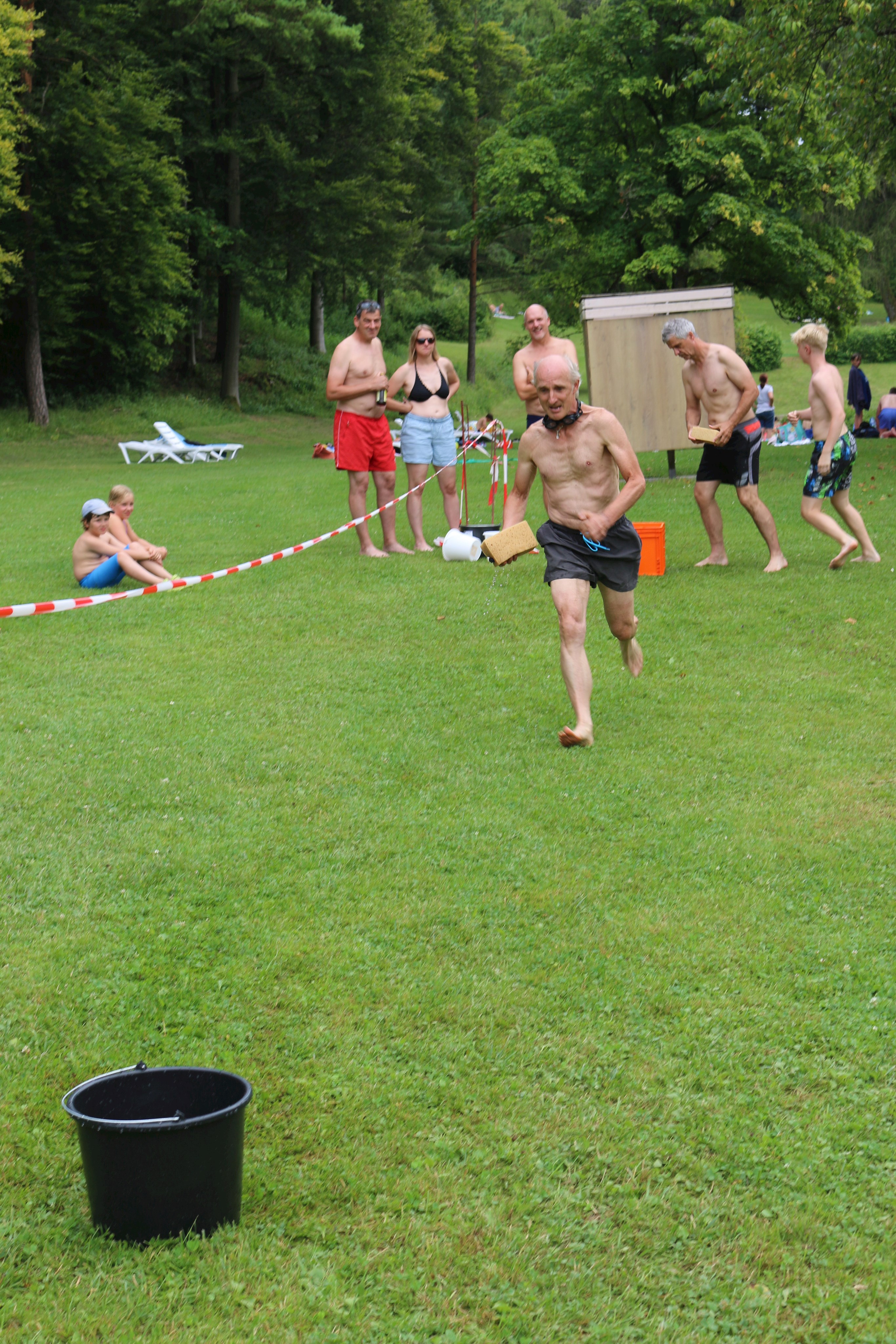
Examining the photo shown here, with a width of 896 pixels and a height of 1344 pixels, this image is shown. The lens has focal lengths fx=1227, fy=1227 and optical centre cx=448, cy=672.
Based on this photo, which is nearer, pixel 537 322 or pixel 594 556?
pixel 594 556

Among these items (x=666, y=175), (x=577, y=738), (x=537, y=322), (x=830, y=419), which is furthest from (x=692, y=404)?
(x=666, y=175)

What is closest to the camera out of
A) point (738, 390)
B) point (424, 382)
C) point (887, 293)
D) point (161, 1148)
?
point (161, 1148)

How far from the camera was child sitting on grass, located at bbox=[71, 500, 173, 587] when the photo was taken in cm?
1033

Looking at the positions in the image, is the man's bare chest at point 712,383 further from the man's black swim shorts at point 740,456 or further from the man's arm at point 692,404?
the man's black swim shorts at point 740,456

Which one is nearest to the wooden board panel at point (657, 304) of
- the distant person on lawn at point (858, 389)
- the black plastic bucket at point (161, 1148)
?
the distant person on lawn at point (858, 389)

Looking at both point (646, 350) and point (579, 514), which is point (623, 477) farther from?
point (646, 350)

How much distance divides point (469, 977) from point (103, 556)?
7507 millimetres

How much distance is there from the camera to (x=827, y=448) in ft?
32.7

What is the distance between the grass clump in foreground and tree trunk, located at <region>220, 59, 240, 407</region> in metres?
30.3

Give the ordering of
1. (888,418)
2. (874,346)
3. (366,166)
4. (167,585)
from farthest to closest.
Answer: (874,346), (366,166), (888,418), (167,585)

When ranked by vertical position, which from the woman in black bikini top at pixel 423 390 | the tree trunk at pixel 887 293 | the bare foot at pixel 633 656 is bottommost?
the bare foot at pixel 633 656

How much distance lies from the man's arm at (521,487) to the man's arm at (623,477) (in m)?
0.41

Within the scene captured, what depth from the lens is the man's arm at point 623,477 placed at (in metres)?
6.20

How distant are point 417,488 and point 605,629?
361 centimetres
